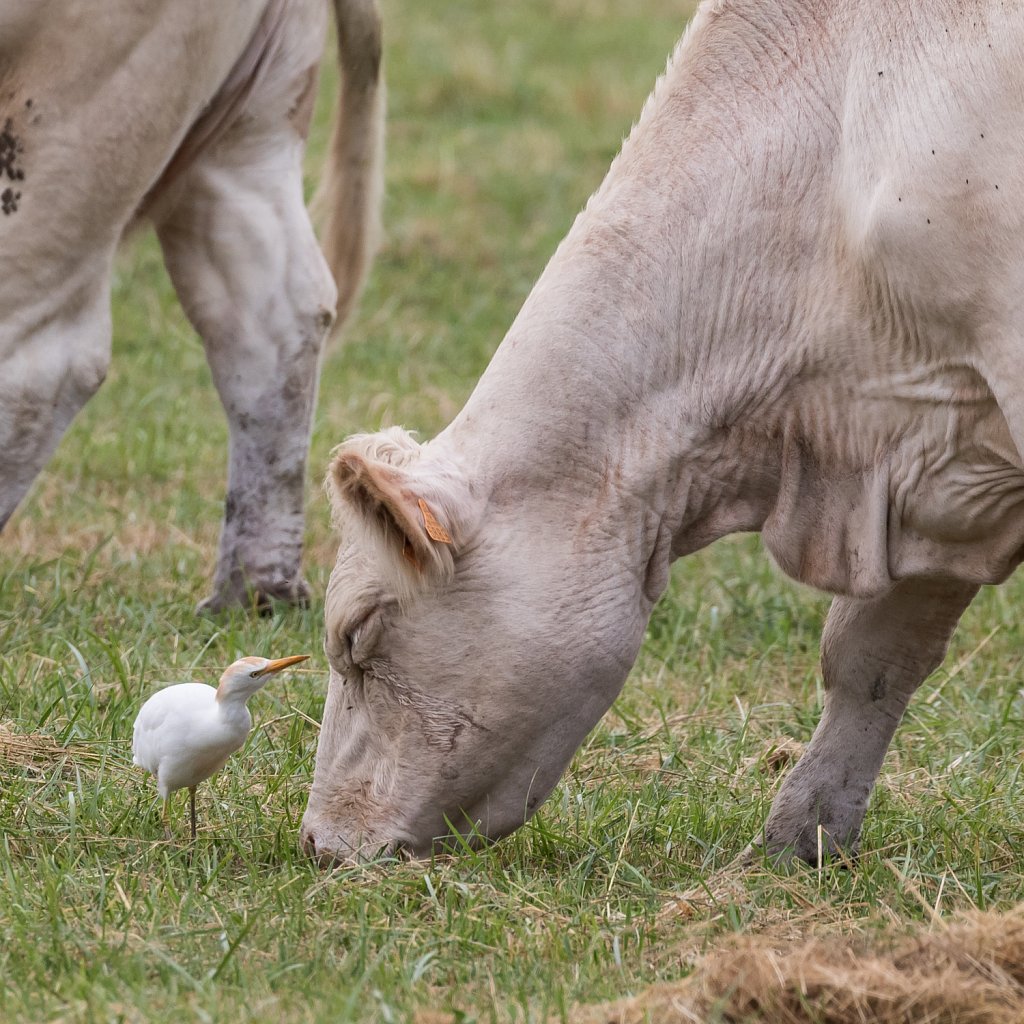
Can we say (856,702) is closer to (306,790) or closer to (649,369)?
(649,369)

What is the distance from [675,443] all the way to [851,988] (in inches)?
43.2

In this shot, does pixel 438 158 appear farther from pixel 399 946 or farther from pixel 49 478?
pixel 399 946

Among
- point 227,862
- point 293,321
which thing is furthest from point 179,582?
point 227,862

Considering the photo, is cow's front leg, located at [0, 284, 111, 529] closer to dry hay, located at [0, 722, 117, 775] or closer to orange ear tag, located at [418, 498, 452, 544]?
dry hay, located at [0, 722, 117, 775]

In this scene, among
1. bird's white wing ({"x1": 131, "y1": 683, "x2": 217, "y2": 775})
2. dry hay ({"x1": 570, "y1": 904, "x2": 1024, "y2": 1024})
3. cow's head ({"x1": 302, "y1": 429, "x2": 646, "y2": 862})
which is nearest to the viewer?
dry hay ({"x1": 570, "y1": 904, "x2": 1024, "y2": 1024})

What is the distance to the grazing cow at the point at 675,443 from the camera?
3320 millimetres

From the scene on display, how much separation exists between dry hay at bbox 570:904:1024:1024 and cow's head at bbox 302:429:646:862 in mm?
661

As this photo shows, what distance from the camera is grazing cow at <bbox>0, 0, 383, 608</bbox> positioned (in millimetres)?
4398

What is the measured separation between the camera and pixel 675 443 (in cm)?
347

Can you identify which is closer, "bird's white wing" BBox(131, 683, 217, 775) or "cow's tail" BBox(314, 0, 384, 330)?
"bird's white wing" BBox(131, 683, 217, 775)

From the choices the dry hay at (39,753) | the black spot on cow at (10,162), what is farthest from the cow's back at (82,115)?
the dry hay at (39,753)

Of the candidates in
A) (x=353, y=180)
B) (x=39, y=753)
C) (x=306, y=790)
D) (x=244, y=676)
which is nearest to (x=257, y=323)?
(x=353, y=180)

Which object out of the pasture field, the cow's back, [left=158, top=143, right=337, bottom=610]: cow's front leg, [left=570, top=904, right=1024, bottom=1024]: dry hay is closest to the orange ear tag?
the pasture field

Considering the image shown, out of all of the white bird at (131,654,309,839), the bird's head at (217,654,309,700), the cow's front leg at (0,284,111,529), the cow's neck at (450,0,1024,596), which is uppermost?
the cow's neck at (450,0,1024,596)
